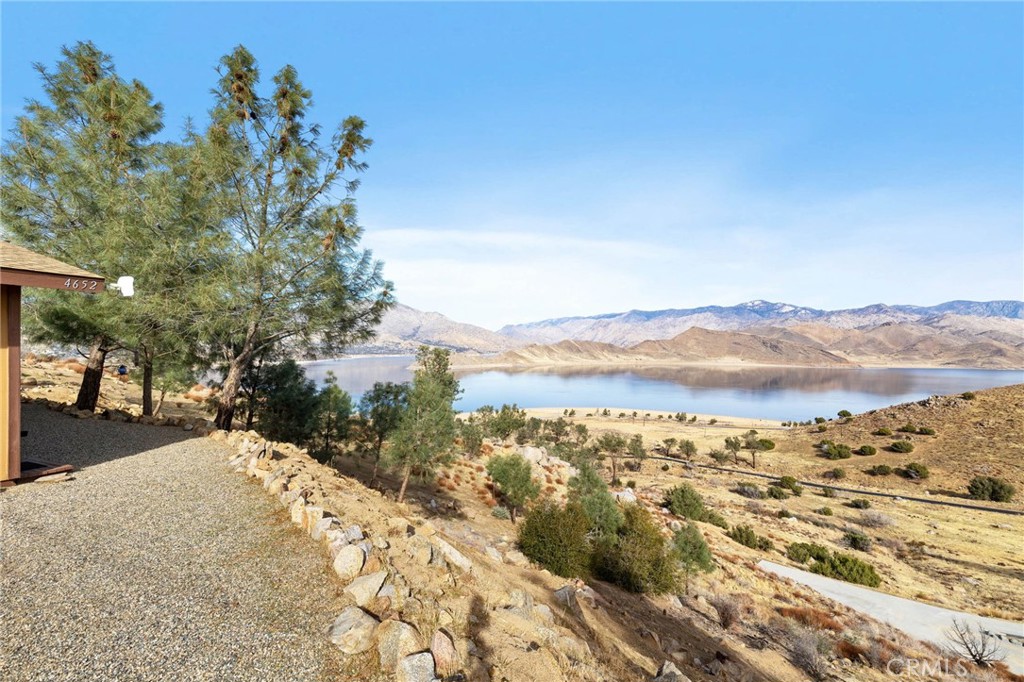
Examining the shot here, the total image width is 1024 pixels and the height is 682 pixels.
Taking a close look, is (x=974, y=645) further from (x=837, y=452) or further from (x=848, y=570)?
(x=837, y=452)

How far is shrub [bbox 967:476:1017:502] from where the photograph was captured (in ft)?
116

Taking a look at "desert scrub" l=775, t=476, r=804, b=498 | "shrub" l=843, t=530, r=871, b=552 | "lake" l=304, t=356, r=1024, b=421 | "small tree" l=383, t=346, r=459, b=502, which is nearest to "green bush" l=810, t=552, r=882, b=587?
"shrub" l=843, t=530, r=871, b=552

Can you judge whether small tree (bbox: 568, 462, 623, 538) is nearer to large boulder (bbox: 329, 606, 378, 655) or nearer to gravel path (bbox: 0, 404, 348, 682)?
gravel path (bbox: 0, 404, 348, 682)

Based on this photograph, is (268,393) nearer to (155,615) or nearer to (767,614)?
(155,615)

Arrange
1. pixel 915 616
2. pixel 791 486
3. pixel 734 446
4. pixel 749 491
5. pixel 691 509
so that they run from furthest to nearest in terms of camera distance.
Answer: pixel 734 446 → pixel 791 486 → pixel 749 491 → pixel 691 509 → pixel 915 616

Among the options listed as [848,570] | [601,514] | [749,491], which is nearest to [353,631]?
[601,514]

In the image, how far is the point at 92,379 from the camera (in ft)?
55.2

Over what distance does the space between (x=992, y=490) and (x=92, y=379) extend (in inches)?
2320

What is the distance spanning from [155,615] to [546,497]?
2470 cm

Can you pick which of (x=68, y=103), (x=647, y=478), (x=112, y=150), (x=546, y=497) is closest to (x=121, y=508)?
(x=112, y=150)

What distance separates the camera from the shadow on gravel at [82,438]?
11.4 m

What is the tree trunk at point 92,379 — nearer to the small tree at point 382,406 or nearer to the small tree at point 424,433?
the small tree at point 382,406

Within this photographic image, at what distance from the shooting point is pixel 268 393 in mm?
20828

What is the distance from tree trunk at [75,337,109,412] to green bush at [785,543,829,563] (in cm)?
3280
